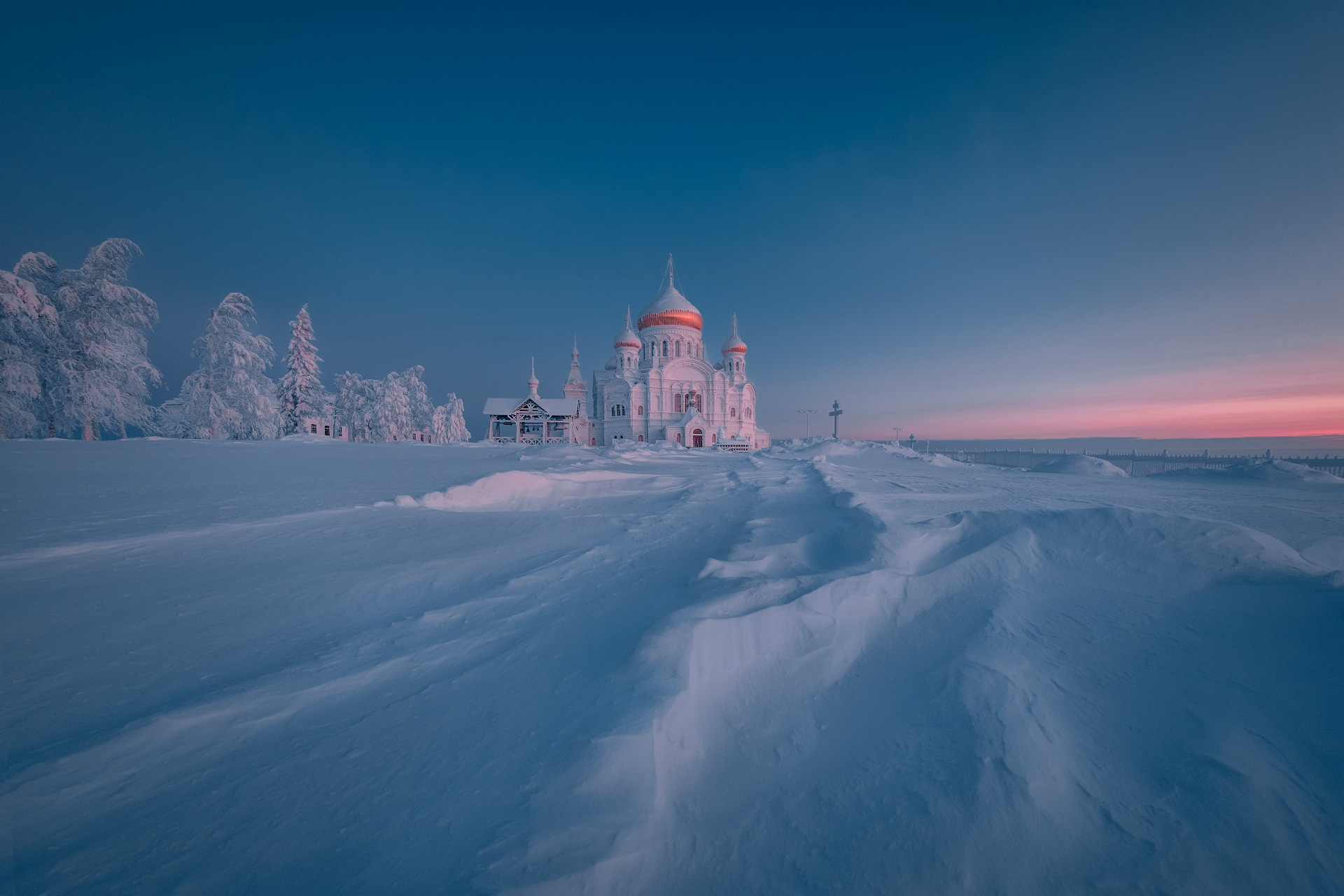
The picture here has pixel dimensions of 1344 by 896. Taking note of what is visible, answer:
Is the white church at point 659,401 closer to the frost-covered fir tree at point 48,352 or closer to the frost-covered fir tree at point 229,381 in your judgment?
the frost-covered fir tree at point 229,381

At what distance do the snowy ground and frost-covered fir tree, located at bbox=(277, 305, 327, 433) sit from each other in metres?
36.7

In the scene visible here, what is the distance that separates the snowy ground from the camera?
6.30 ft

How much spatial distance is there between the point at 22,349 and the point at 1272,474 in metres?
42.9

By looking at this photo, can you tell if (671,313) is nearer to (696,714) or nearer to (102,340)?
(102,340)

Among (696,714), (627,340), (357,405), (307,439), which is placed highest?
(627,340)

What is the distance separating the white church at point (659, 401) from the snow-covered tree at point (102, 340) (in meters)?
26.9

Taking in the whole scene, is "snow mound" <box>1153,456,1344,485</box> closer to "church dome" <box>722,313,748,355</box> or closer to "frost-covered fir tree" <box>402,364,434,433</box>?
"church dome" <box>722,313,748,355</box>

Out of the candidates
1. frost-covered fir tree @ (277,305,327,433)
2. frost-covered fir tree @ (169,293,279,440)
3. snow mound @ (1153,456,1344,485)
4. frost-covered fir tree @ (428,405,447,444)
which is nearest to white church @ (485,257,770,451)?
frost-covered fir tree @ (428,405,447,444)

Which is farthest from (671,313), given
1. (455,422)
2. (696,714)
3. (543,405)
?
(696,714)

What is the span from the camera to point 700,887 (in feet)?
Answer: 6.22

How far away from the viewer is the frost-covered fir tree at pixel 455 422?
166 feet

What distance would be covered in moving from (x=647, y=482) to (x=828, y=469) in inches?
250

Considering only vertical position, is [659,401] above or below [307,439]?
above

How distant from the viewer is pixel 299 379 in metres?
34.9
